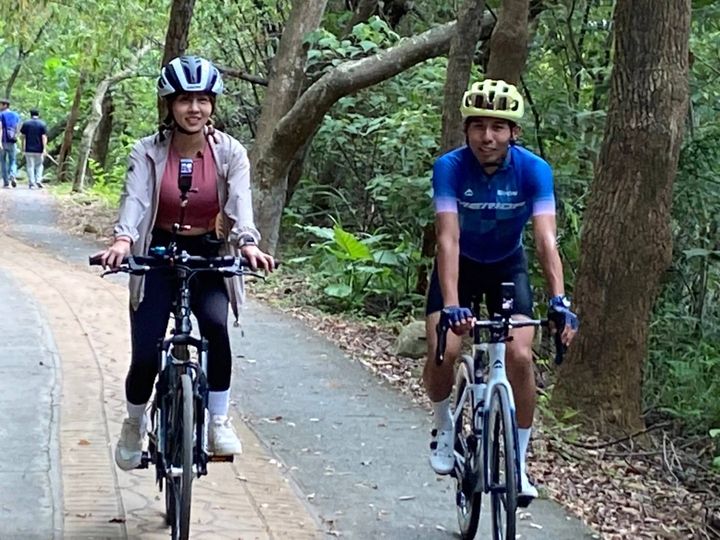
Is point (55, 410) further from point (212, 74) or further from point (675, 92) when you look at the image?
point (675, 92)

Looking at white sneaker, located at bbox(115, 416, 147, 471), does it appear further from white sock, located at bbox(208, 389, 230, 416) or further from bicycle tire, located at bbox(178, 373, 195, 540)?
bicycle tire, located at bbox(178, 373, 195, 540)

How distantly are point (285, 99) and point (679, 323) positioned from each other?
675cm

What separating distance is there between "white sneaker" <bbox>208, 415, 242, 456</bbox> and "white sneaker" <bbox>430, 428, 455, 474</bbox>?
1.03m

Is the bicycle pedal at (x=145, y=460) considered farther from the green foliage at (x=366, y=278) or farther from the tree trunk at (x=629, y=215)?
the green foliage at (x=366, y=278)

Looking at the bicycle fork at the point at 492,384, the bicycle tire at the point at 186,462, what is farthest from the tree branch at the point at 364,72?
the bicycle tire at the point at 186,462

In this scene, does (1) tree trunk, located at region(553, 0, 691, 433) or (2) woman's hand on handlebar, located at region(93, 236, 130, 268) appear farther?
(1) tree trunk, located at region(553, 0, 691, 433)

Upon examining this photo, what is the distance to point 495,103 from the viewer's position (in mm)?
5129

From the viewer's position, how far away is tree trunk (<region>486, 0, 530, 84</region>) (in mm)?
9336

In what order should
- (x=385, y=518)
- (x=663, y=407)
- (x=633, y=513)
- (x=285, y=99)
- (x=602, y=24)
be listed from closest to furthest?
(x=385, y=518)
(x=633, y=513)
(x=663, y=407)
(x=602, y=24)
(x=285, y=99)

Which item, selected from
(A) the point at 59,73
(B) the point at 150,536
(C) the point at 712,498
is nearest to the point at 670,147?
(C) the point at 712,498

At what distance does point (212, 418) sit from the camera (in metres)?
5.08

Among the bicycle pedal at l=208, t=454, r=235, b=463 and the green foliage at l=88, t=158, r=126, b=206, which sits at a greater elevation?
the green foliage at l=88, t=158, r=126, b=206

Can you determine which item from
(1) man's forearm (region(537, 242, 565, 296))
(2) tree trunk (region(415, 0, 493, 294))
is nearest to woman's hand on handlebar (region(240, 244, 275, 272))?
(1) man's forearm (region(537, 242, 565, 296))

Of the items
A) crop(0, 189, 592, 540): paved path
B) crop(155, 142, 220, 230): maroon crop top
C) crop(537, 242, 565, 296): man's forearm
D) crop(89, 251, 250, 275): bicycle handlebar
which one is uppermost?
crop(155, 142, 220, 230): maroon crop top
